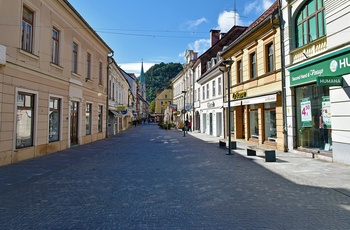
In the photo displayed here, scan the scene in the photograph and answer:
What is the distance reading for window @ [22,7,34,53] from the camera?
9.90 metres

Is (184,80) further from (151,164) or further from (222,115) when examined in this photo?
(151,164)

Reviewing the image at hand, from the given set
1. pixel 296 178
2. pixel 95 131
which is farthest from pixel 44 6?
pixel 296 178

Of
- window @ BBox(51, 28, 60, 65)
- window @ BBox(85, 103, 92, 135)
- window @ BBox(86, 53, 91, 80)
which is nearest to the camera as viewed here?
window @ BBox(51, 28, 60, 65)

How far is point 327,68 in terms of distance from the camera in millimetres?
8648

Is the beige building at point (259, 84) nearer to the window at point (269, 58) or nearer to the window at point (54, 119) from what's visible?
the window at point (269, 58)

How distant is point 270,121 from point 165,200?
10.4 meters

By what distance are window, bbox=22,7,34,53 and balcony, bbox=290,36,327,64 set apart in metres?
12.3

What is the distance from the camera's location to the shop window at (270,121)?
510 inches

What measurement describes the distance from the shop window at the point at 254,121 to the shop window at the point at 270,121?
1131 mm

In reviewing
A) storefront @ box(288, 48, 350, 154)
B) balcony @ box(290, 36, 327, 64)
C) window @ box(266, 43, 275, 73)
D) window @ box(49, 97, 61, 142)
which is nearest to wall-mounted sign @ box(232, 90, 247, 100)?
window @ box(266, 43, 275, 73)

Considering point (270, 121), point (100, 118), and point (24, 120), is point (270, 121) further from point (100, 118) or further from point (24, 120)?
point (100, 118)

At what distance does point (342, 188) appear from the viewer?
18.4ft

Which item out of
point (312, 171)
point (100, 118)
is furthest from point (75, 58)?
point (312, 171)

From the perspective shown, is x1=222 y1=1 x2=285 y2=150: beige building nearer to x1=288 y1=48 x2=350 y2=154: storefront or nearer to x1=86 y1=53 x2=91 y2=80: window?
x1=288 y1=48 x2=350 y2=154: storefront
